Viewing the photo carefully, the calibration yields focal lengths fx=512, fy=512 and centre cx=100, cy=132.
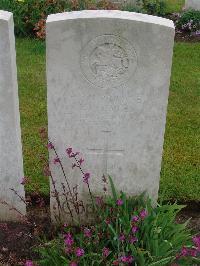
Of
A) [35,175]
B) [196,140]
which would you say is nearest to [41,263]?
[35,175]

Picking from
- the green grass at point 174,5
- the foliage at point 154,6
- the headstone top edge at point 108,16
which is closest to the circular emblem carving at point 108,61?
the headstone top edge at point 108,16

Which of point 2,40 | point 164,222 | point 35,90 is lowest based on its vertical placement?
point 164,222

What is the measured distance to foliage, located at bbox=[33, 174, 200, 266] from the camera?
10.8 ft

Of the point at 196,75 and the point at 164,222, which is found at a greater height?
the point at 196,75

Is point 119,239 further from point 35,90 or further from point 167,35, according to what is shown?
point 35,90

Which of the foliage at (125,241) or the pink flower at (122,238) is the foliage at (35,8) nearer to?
the foliage at (125,241)

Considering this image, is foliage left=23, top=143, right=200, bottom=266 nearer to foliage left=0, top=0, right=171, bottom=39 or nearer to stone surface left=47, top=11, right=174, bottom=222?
stone surface left=47, top=11, right=174, bottom=222

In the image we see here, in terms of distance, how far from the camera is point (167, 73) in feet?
11.1

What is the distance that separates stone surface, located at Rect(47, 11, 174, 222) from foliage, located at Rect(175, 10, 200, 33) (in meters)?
5.50

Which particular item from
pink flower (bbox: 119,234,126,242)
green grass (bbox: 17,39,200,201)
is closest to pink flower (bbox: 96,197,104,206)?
pink flower (bbox: 119,234,126,242)

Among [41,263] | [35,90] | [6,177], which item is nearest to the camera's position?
[41,263]

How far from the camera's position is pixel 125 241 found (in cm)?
340

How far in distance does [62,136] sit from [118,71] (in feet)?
2.04

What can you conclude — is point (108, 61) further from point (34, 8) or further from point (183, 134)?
point (34, 8)
